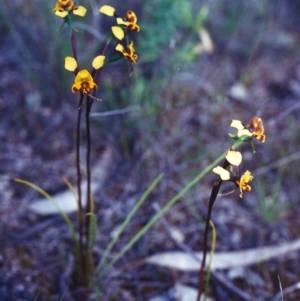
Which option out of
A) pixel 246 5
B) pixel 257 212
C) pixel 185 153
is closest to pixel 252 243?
pixel 257 212

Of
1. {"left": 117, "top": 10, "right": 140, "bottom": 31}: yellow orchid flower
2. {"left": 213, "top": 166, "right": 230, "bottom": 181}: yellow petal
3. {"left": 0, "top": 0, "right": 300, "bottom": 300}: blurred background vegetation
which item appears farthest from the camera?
{"left": 0, "top": 0, "right": 300, "bottom": 300}: blurred background vegetation

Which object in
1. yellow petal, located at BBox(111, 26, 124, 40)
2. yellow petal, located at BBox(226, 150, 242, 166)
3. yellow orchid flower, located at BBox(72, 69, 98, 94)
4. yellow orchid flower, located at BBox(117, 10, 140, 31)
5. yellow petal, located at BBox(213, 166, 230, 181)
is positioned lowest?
yellow petal, located at BBox(213, 166, 230, 181)

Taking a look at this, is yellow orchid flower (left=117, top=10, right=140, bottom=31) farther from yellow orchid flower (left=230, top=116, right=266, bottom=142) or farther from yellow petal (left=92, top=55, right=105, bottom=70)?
yellow orchid flower (left=230, top=116, right=266, bottom=142)

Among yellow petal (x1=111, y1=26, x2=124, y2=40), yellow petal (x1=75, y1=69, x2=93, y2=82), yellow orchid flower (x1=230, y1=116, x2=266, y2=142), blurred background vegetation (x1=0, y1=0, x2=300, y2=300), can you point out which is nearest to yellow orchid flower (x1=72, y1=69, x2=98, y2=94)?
yellow petal (x1=75, y1=69, x2=93, y2=82)

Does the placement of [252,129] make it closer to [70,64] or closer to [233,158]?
[233,158]

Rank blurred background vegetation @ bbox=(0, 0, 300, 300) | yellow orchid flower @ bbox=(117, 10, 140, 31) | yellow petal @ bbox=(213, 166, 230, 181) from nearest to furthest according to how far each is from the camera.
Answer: yellow petal @ bbox=(213, 166, 230, 181) < yellow orchid flower @ bbox=(117, 10, 140, 31) < blurred background vegetation @ bbox=(0, 0, 300, 300)

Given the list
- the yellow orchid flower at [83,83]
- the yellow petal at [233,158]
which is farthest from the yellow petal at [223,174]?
the yellow orchid flower at [83,83]

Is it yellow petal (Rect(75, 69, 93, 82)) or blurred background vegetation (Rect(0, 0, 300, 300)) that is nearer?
yellow petal (Rect(75, 69, 93, 82))

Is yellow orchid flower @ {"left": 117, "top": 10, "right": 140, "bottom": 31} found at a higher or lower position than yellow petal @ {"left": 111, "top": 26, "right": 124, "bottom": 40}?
higher
